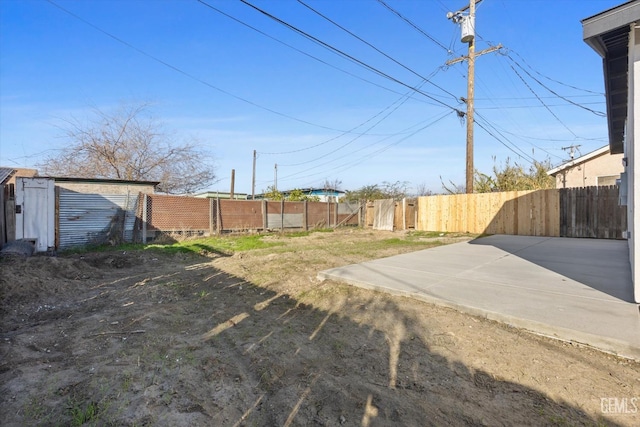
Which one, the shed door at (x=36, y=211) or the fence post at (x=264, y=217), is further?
the fence post at (x=264, y=217)

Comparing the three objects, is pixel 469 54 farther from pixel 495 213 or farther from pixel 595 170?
pixel 595 170

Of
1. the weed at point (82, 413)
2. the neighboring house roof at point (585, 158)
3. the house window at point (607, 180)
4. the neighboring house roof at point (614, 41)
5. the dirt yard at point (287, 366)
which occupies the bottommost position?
the weed at point (82, 413)

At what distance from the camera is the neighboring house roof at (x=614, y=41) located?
3.51 meters

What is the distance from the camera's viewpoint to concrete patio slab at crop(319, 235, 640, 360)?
3.04 m

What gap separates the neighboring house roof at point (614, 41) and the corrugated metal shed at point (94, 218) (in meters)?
12.0

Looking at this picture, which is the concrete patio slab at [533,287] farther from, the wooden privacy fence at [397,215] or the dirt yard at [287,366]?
the wooden privacy fence at [397,215]

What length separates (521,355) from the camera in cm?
276

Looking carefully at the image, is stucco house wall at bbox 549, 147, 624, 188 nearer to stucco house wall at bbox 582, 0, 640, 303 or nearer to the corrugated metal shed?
stucco house wall at bbox 582, 0, 640, 303

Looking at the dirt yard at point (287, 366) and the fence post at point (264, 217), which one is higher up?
the fence post at point (264, 217)

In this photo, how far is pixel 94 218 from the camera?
9.73 m

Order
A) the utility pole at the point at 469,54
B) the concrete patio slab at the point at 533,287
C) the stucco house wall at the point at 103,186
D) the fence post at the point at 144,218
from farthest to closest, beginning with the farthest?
1. the utility pole at the point at 469,54
2. the fence post at the point at 144,218
3. the stucco house wall at the point at 103,186
4. the concrete patio slab at the point at 533,287

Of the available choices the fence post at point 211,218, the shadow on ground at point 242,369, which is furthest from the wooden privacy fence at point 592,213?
the fence post at point 211,218

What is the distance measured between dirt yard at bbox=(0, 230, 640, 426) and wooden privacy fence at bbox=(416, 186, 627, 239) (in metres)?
11.0

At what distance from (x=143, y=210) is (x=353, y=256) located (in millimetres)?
7548
